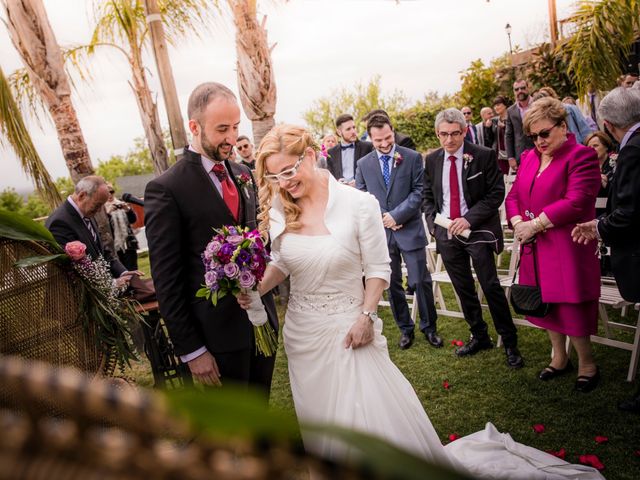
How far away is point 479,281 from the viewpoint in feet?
16.2

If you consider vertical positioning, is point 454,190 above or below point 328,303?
above

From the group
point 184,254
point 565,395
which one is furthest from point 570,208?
point 184,254

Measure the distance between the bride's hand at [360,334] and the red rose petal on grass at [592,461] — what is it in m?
1.64

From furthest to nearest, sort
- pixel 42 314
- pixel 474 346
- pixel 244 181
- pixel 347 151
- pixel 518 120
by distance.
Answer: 1. pixel 518 120
2. pixel 347 151
3. pixel 474 346
4. pixel 244 181
5. pixel 42 314

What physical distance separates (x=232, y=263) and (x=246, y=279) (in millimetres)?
149

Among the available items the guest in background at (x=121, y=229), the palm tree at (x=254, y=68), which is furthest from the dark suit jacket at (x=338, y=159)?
the guest in background at (x=121, y=229)

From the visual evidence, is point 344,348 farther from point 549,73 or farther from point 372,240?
point 549,73

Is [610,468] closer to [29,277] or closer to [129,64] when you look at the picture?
[29,277]

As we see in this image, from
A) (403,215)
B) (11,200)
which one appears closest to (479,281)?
(403,215)

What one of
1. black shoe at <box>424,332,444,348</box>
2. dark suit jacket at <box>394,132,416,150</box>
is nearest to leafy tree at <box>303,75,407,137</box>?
dark suit jacket at <box>394,132,416,150</box>

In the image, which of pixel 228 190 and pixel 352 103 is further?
pixel 352 103

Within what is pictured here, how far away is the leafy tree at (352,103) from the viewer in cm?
3638

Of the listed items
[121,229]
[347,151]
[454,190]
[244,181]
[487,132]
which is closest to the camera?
[244,181]

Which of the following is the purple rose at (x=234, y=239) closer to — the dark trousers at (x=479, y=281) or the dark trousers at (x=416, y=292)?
the dark trousers at (x=479, y=281)
